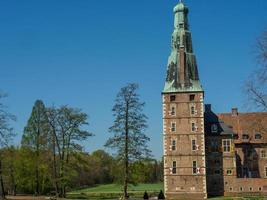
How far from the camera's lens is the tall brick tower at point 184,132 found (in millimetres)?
57312

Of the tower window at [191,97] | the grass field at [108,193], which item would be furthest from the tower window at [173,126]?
the grass field at [108,193]

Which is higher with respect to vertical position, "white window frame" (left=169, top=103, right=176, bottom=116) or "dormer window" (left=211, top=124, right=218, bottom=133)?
"white window frame" (left=169, top=103, right=176, bottom=116)

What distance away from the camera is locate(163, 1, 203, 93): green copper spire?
60.1m

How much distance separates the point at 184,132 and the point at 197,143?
6.65 feet

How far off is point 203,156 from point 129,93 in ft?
52.4

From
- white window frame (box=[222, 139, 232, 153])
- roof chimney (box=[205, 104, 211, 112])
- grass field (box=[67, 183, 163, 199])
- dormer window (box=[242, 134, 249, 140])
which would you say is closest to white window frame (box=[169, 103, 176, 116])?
roof chimney (box=[205, 104, 211, 112])

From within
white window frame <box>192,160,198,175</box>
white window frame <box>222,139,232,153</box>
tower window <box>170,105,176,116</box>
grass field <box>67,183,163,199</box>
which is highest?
tower window <box>170,105,176,116</box>

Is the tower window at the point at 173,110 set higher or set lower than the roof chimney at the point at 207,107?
lower

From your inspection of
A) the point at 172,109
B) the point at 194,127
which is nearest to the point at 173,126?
the point at 172,109

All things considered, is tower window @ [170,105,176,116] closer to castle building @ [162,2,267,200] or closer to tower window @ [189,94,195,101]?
castle building @ [162,2,267,200]

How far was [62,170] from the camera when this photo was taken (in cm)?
4806

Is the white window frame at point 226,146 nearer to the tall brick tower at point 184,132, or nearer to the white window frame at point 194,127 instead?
the tall brick tower at point 184,132

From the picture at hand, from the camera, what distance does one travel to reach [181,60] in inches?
2394

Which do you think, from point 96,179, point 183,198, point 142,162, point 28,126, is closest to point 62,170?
point 142,162
